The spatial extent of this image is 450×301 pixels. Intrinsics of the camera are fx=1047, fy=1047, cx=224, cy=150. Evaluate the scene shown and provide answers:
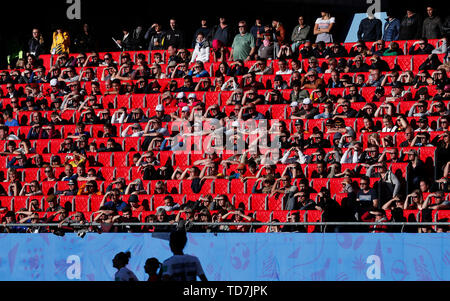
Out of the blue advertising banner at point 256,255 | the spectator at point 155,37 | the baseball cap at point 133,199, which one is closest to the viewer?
the blue advertising banner at point 256,255

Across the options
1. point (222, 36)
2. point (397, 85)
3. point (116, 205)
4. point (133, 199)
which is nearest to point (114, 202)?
point (116, 205)

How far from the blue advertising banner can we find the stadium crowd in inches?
17.7

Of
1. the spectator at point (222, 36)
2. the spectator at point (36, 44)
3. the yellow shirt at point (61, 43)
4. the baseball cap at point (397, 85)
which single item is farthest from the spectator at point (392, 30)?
the spectator at point (36, 44)

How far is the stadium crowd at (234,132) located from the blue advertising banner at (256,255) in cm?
45

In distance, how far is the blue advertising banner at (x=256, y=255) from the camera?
52.3ft

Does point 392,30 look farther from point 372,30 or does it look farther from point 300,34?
point 300,34

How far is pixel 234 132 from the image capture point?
856 inches

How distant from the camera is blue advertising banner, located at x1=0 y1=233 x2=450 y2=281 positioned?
16.0 m

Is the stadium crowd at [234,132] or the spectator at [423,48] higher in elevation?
the spectator at [423,48]

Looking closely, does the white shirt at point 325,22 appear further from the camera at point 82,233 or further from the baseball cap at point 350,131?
the camera at point 82,233

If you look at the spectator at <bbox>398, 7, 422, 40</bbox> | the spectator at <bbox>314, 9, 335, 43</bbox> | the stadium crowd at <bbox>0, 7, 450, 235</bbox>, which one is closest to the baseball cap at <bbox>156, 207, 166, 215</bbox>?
the stadium crowd at <bbox>0, 7, 450, 235</bbox>

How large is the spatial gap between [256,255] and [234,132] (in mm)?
5455

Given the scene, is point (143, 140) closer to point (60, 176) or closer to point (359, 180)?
point (60, 176)
